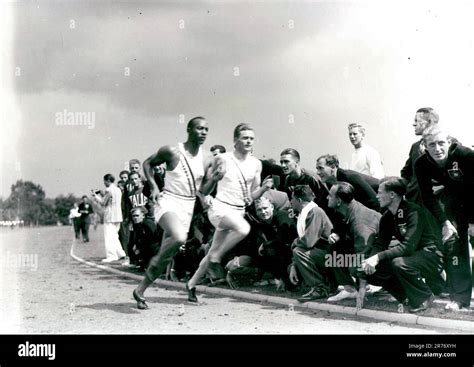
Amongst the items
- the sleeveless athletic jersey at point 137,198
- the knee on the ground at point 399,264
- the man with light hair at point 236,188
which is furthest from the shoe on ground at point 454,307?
the sleeveless athletic jersey at point 137,198

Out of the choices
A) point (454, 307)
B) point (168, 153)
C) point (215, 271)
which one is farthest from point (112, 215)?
point (454, 307)

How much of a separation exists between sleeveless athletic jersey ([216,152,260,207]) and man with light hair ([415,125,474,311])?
1856 mm

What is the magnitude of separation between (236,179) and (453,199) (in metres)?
2.34

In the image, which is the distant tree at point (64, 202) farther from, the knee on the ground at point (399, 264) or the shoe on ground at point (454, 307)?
the shoe on ground at point (454, 307)

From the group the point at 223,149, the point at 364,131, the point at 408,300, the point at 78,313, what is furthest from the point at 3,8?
the point at 408,300

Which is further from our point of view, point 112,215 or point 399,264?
point 112,215

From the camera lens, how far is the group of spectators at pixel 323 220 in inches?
242

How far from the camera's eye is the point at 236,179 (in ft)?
23.2

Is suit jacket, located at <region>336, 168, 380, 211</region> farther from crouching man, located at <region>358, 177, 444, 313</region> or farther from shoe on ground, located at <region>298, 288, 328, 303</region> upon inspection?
shoe on ground, located at <region>298, 288, 328, 303</region>

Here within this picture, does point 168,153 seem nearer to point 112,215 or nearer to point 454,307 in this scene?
point 454,307

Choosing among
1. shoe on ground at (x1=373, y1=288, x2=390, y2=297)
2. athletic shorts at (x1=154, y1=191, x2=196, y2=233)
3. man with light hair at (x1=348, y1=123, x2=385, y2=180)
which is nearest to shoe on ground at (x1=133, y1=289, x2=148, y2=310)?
athletic shorts at (x1=154, y1=191, x2=196, y2=233)

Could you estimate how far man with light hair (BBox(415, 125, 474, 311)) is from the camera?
19.9 ft

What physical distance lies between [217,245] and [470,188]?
2919mm

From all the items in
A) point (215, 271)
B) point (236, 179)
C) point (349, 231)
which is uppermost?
point (236, 179)
